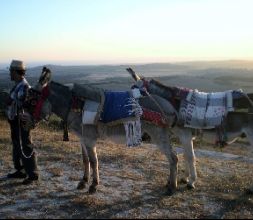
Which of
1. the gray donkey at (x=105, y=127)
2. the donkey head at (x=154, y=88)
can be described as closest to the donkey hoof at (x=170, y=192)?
the gray donkey at (x=105, y=127)

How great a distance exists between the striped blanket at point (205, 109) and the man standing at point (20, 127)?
9.82ft

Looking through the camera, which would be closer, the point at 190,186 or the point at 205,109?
the point at 205,109

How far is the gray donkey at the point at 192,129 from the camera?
892 centimetres

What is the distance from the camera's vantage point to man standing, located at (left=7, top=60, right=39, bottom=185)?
9.35 metres

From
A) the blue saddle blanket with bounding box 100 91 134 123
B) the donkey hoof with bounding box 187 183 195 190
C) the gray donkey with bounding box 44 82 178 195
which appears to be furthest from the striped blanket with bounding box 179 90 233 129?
the donkey hoof with bounding box 187 183 195 190

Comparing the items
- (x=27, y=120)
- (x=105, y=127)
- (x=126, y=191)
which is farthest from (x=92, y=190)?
(x=27, y=120)

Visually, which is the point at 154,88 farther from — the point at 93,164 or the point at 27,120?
the point at 27,120

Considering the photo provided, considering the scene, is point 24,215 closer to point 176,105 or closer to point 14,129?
point 14,129

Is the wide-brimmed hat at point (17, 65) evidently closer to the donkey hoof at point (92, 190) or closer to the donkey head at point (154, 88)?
the donkey head at point (154, 88)

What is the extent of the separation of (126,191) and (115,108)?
1.67m

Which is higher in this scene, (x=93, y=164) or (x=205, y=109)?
(x=205, y=109)

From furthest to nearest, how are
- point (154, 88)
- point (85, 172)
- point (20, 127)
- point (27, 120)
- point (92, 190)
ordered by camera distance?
Result: 1. point (85, 172)
2. point (20, 127)
3. point (154, 88)
4. point (92, 190)
5. point (27, 120)

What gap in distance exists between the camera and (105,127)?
927 cm

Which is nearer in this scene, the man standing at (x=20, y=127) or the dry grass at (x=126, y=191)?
the dry grass at (x=126, y=191)
